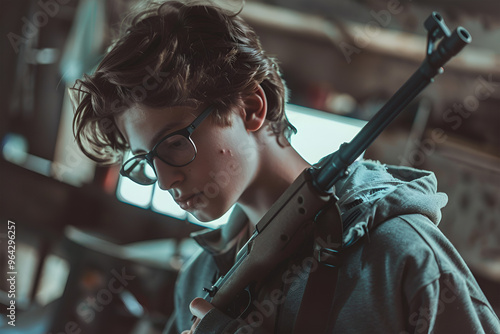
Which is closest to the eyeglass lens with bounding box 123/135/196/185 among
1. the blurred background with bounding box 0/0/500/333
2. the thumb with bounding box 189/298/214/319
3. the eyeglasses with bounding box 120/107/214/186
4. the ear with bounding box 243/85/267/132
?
the eyeglasses with bounding box 120/107/214/186

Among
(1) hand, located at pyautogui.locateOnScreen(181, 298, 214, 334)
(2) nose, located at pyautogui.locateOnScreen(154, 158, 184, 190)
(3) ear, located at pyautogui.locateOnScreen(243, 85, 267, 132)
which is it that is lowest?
(1) hand, located at pyautogui.locateOnScreen(181, 298, 214, 334)

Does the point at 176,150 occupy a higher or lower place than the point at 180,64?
lower

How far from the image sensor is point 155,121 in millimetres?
723

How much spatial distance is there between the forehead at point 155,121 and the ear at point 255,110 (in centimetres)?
9

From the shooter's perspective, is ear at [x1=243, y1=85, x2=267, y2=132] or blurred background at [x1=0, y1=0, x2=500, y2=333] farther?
blurred background at [x1=0, y1=0, x2=500, y2=333]

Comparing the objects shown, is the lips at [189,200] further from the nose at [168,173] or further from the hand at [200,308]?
the hand at [200,308]

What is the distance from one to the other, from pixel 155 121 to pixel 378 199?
37 centimetres

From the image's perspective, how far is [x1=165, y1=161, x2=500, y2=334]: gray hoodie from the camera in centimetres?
56

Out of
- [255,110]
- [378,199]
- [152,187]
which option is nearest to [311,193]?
[378,199]

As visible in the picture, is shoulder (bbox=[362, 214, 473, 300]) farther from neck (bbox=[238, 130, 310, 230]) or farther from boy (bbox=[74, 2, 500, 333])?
neck (bbox=[238, 130, 310, 230])

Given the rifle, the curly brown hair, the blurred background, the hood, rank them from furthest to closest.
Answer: the blurred background < the curly brown hair < the hood < the rifle

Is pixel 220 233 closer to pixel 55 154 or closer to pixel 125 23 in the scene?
pixel 125 23

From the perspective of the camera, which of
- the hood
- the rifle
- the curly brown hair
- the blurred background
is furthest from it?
the blurred background

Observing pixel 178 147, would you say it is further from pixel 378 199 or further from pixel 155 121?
pixel 378 199
